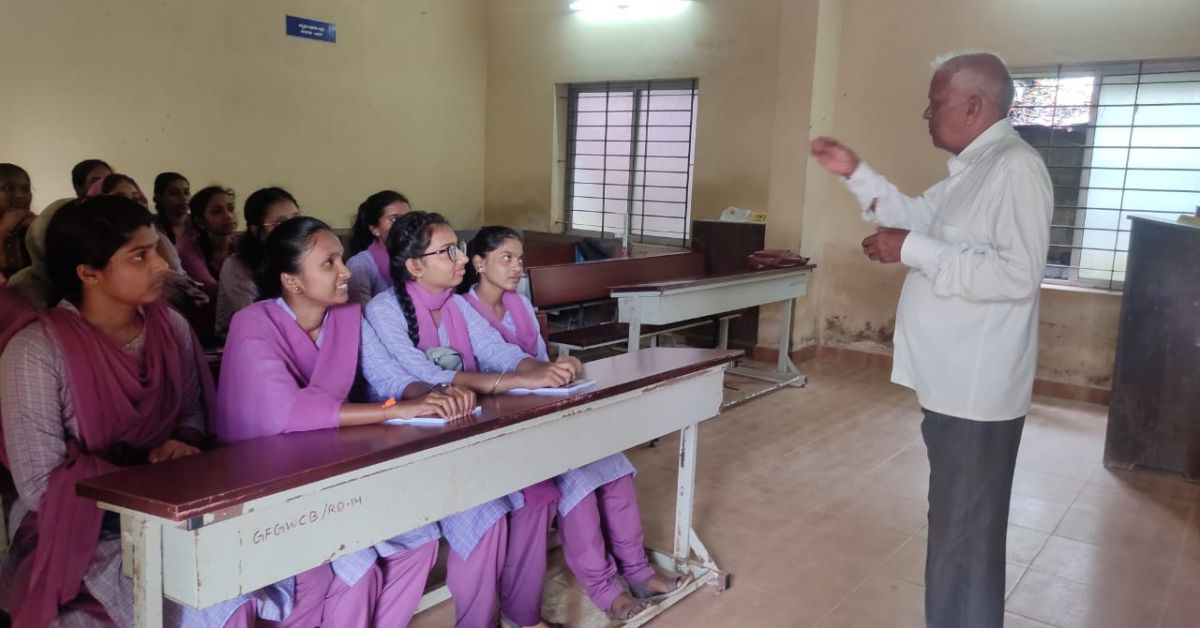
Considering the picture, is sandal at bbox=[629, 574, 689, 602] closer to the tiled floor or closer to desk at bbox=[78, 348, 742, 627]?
the tiled floor

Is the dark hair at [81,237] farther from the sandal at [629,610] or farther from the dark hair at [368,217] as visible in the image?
the sandal at [629,610]

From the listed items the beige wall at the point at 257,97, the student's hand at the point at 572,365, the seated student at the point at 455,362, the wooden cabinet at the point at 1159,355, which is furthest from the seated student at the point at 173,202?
the wooden cabinet at the point at 1159,355

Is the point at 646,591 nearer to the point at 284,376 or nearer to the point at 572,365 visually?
the point at 572,365

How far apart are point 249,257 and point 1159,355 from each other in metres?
4.08

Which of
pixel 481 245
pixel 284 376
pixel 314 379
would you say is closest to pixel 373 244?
pixel 481 245

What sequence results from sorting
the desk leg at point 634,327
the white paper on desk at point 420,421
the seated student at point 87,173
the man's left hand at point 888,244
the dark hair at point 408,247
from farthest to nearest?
the seated student at point 87,173 → the desk leg at point 634,327 → the dark hair at point 408,247 → the man's left hand at point 888,244 → the white paper on desk at point 420,421

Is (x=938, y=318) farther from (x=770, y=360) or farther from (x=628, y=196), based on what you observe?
(x=628, y=196)

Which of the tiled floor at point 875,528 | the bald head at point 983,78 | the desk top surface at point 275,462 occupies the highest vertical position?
the bald head at point 983,78

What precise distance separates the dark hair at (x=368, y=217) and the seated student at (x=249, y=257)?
250 mm

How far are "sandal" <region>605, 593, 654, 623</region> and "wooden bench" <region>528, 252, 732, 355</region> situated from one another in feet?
5.87

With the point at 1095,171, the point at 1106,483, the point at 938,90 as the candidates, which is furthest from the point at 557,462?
the point at 1095,171

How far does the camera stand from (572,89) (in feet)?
24.4

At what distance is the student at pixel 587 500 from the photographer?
95.2 inches

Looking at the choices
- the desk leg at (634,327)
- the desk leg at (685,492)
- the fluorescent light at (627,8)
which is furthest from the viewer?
the fluorescent light at (627,8)
